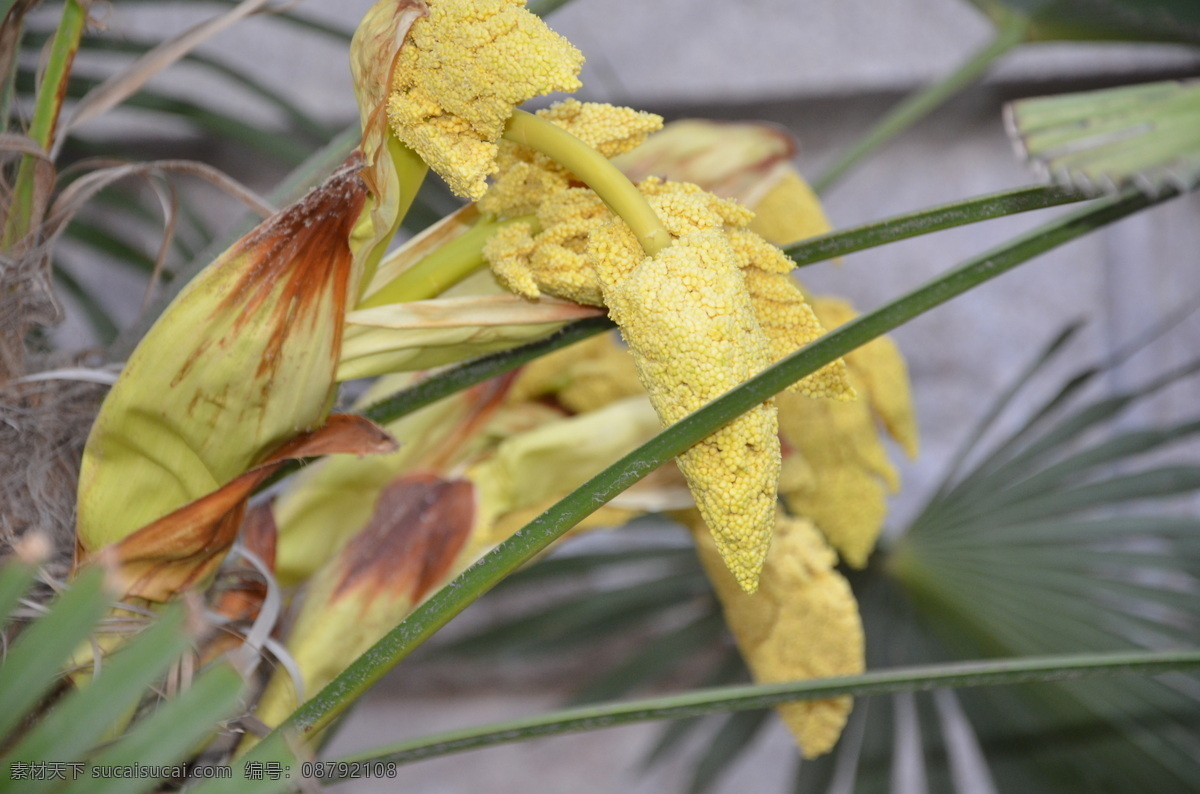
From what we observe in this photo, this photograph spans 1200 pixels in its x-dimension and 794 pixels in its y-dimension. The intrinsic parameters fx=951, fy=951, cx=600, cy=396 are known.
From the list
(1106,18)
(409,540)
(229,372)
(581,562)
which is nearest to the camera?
(229,372)

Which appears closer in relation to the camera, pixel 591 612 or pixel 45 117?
pixel 45 117

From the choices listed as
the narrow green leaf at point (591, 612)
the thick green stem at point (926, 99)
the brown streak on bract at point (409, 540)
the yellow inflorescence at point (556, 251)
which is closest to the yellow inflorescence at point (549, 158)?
the yellow inflorescence at point (556, 251)

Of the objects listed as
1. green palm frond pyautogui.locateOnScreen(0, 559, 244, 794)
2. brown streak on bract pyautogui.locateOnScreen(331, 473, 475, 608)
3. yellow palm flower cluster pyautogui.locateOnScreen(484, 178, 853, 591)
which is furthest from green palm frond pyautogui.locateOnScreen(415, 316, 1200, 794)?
green palm frond pyautogui.locateOnScreen(0, 559, 244, 794)

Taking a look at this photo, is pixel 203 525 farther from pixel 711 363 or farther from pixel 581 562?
pixel 581 562

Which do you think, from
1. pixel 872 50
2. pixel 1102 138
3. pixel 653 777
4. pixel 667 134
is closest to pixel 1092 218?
pixel 1102 138

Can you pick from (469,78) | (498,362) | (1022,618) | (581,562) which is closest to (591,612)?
(581,562)

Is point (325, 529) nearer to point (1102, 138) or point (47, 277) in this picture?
point (47, 277)
